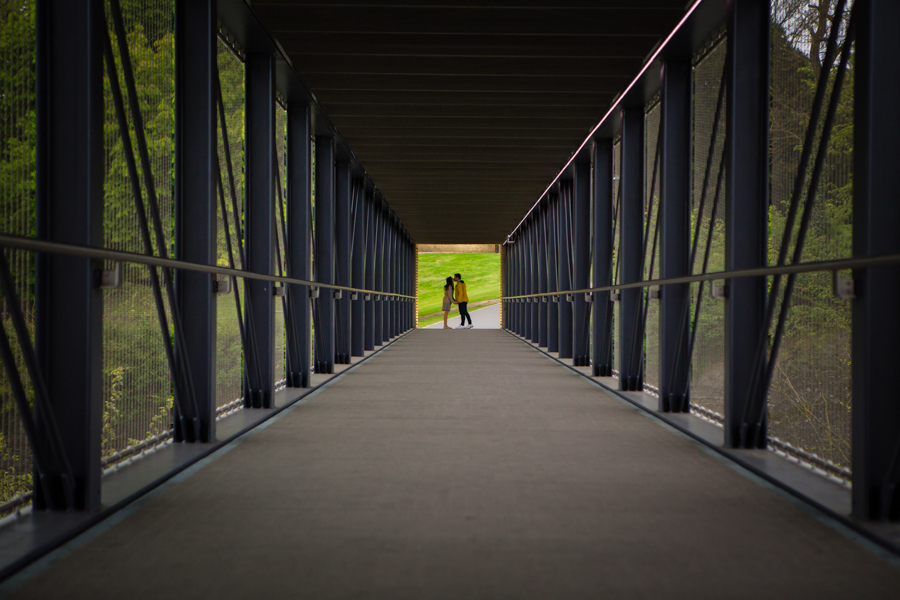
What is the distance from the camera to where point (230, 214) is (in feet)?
15.3

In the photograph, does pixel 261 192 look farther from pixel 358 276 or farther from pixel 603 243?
pixel 358 276

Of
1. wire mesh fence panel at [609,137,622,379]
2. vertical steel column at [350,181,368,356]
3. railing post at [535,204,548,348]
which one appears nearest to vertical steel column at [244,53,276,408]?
wire mesh fence panel at [609,137,622,379]

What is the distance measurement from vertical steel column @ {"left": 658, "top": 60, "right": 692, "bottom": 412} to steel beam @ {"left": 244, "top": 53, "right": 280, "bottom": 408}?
252 cm

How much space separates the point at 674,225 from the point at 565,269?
5247 millimetres

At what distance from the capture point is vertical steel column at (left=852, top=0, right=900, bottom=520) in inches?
94.0

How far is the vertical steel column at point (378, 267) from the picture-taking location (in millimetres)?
12588

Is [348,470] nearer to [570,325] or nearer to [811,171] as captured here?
[811,171]

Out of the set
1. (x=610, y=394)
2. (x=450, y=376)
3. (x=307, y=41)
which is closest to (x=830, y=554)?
(x=610, y=394)

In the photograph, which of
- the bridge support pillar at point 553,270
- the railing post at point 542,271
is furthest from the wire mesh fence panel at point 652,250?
the railing post at point 542,271

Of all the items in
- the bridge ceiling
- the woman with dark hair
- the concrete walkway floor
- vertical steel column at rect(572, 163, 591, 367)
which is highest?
the bridge ceiling

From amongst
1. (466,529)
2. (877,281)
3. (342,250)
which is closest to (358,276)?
(342,250)

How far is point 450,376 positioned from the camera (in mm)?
6969

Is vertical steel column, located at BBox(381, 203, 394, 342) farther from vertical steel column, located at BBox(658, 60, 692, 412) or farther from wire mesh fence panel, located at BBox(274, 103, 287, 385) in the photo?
vertical steel column, located at BBox(658, 60, 692, 412)

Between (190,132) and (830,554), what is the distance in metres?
3.23
